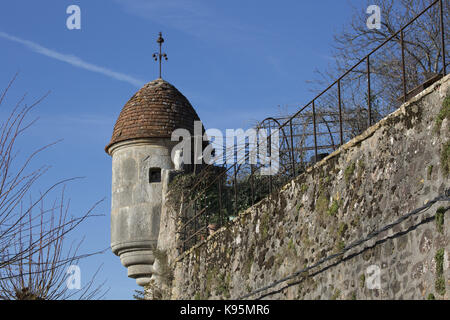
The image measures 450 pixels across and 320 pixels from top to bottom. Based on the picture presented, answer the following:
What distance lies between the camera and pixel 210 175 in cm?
2058

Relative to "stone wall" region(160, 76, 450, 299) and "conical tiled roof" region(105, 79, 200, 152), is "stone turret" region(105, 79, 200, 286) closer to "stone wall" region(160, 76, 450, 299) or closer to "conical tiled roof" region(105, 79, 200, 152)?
"conical tiled roof" region(105, 79, 200, 152)

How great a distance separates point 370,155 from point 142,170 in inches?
468

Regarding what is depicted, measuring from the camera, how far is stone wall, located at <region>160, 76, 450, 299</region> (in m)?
9.68

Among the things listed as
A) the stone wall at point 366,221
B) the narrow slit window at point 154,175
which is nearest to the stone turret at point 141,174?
the narrow slit window at point 154,175

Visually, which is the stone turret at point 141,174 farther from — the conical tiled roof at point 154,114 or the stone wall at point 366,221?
the stone wall at point 366,221

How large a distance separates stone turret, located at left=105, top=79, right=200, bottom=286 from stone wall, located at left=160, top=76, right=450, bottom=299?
253 inches

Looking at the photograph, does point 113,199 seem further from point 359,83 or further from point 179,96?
point 359,83

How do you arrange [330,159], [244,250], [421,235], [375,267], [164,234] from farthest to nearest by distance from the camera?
1. [164,234]
2. [244,250]
3. [330,159]
4. [375,267]
5. [421,235]

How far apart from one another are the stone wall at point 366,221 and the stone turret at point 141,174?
21.0 feet

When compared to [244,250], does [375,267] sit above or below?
below

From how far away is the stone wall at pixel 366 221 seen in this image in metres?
9.68

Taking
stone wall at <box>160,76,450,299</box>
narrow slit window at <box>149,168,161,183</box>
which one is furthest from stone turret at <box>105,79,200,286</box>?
stone wall at <box>160,76,450,299</box>
